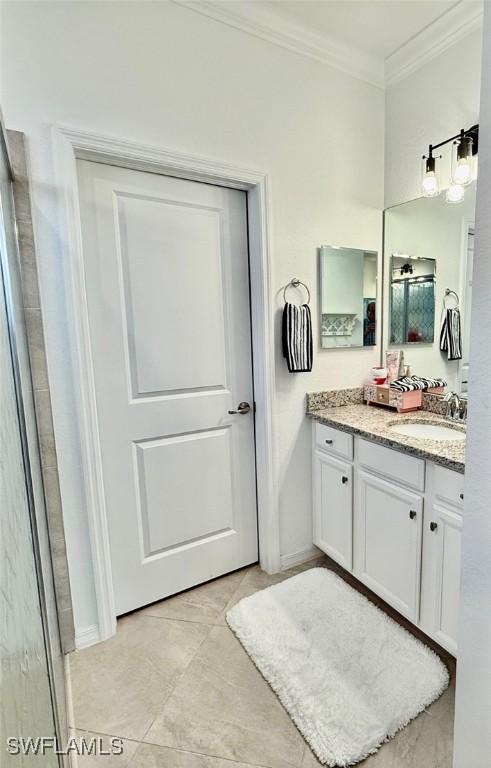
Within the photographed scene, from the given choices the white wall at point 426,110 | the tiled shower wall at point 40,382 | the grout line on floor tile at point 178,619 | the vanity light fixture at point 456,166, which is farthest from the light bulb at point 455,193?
the grout line on floor tile at point 178,619

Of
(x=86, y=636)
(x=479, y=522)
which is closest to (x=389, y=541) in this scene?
(x=479, y=522)

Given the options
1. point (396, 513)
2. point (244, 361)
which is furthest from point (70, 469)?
point (396, 513)

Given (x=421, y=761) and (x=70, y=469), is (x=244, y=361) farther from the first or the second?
(x=421, y=761)

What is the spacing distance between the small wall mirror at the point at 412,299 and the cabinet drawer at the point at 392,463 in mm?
824

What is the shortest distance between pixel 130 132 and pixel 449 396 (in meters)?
1.89

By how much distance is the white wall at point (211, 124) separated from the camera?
1295 mm

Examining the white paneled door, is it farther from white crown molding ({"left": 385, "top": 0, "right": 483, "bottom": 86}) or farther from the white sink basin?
white crown molding ({"left": 385, "top": 0, "right": 483, "bottom": 86})

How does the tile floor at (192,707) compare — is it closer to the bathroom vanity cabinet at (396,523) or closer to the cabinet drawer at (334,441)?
the bathroom vanity cabinet at (396,523)

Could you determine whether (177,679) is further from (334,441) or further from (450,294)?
(450,294)

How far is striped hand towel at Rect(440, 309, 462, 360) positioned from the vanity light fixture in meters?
0.56

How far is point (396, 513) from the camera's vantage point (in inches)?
59.7

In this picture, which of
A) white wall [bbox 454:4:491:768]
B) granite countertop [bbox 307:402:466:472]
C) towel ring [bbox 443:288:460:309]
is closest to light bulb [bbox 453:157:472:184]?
towel ring [bbox 443:288:460:309]

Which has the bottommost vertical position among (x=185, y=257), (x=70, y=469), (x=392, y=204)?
(x=70, y=469)

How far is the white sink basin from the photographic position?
1.73 m
